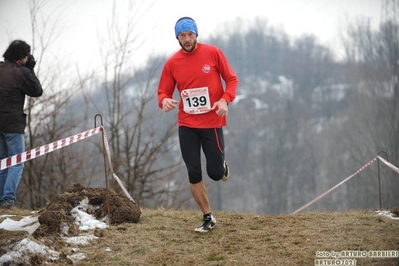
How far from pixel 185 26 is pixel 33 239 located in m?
2.79

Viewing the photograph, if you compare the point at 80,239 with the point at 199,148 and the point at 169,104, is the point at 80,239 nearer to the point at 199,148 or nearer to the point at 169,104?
the point at 199,148

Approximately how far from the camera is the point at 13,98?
26.2 feet

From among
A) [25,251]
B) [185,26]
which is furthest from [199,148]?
[25,251]

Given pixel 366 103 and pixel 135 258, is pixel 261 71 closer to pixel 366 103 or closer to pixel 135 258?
pixel 366 103

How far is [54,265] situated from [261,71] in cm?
11251

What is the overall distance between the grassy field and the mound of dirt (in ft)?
0.74

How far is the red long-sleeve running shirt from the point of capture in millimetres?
6727

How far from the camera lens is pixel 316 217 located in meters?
7.76

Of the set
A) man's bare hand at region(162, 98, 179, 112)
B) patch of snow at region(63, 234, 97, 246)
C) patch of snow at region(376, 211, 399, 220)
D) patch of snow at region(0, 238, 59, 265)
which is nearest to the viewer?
patch of snow at region(0, 238, 59, 265)

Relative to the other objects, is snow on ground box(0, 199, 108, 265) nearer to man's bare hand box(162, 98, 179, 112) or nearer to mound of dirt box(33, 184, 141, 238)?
mound of dirt box(33, 184, 141, 238)

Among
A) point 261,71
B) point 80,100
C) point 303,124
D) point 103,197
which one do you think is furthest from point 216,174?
point 261,71

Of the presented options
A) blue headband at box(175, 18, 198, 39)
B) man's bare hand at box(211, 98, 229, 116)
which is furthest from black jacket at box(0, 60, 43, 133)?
man's bare hand at box(211, 98, 229, 116)

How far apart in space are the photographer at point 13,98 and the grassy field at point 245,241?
1.94 metres

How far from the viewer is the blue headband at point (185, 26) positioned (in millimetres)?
6699
